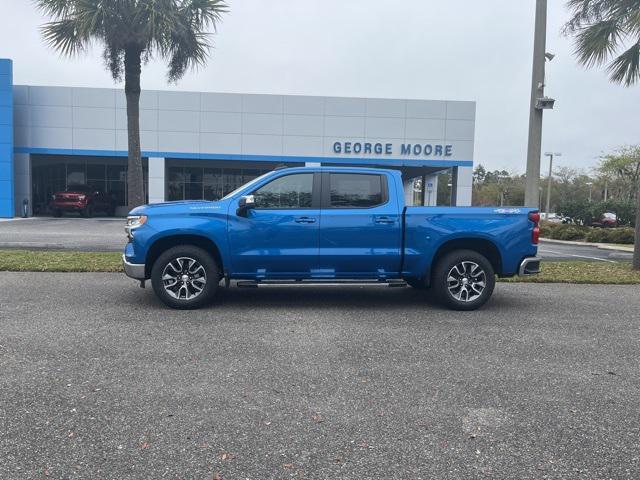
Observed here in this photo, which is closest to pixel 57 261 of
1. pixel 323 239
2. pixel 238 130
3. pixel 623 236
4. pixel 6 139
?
pixel 323 239

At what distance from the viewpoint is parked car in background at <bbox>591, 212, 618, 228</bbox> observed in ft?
83.2

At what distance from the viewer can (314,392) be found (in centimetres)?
425

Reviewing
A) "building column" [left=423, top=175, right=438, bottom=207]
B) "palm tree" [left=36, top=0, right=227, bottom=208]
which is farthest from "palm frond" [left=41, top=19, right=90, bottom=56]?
"building column" [left=423, top=175, right=438, bottom=207]

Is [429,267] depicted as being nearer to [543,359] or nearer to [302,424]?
[543,359]

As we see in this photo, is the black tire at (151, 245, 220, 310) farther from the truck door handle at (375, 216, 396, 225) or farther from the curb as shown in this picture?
the curb

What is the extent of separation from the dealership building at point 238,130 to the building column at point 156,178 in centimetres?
6

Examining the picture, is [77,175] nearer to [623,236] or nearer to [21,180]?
[21,180]

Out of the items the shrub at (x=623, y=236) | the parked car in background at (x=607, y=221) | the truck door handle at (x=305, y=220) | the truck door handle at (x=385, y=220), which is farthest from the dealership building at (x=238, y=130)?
the truck door handle at (x=305, y=220)

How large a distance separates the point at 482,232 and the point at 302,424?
450 cm

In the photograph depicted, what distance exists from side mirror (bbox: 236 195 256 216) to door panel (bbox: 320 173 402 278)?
0.95m

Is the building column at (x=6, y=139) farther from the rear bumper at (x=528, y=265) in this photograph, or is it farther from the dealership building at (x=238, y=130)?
the rear bumper at (x=528, y=265)

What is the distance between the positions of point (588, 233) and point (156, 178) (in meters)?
22.6

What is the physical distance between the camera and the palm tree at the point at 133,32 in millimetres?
12586

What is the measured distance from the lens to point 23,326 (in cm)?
605
